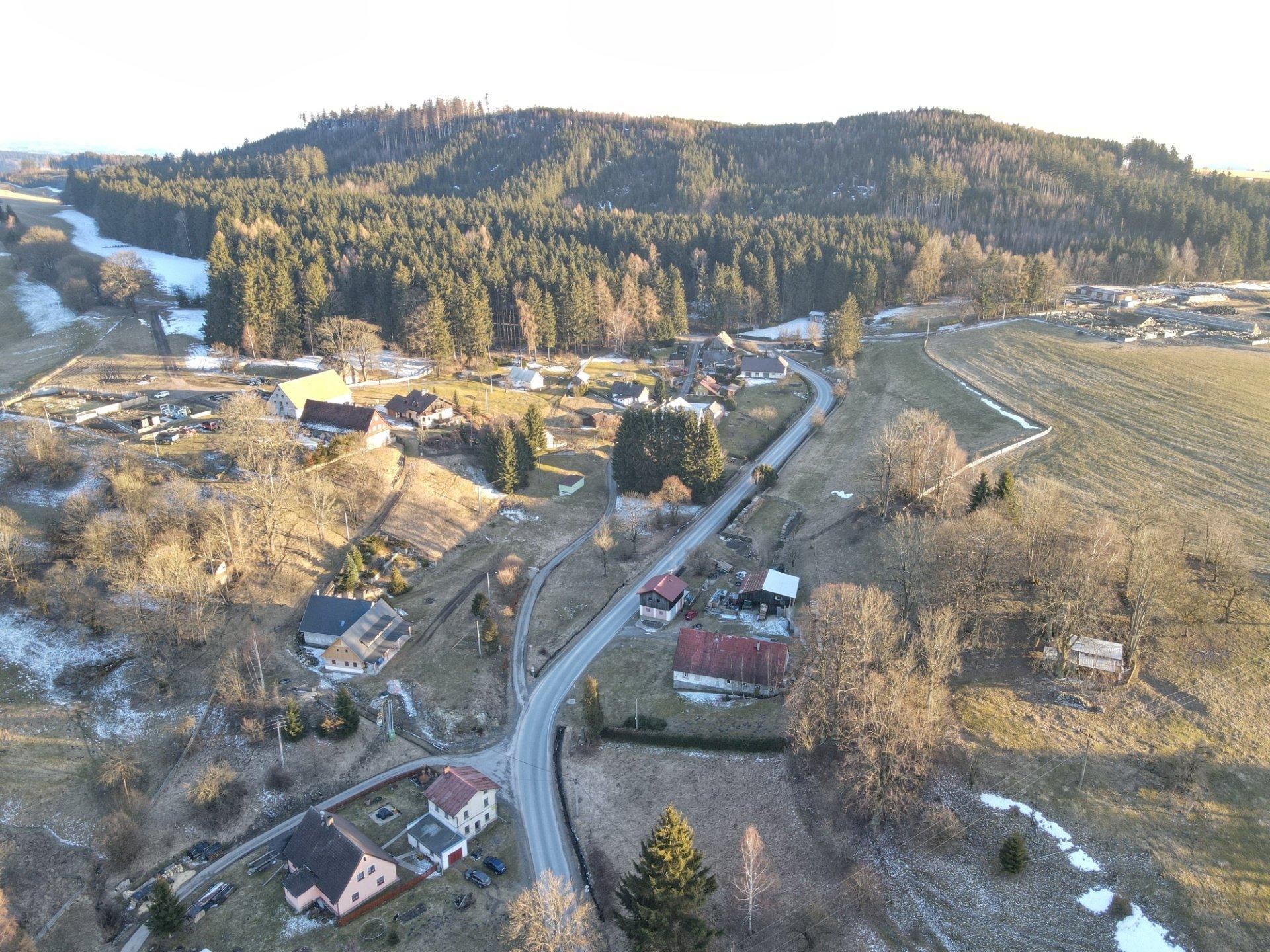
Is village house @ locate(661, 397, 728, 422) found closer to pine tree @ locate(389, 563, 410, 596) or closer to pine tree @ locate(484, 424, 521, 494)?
pine tree @ locate(484, 424, 521, 494)

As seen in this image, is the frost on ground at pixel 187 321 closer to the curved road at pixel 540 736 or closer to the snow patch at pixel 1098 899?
the curved road at pixel 540 736

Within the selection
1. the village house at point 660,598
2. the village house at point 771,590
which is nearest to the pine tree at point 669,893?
the village house at point 660,598

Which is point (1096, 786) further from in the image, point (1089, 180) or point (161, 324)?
point (1089, 180)

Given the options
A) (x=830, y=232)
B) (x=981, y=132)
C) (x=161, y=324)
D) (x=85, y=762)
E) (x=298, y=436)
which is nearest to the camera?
(x=85, y=762)

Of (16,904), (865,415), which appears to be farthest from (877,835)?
(865,415)

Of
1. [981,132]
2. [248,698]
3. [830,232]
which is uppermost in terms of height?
[981,132]

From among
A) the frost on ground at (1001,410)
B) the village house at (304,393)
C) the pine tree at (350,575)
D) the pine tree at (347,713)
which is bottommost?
the pine tree at (347,713)

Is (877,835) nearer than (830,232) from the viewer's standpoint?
Yes
